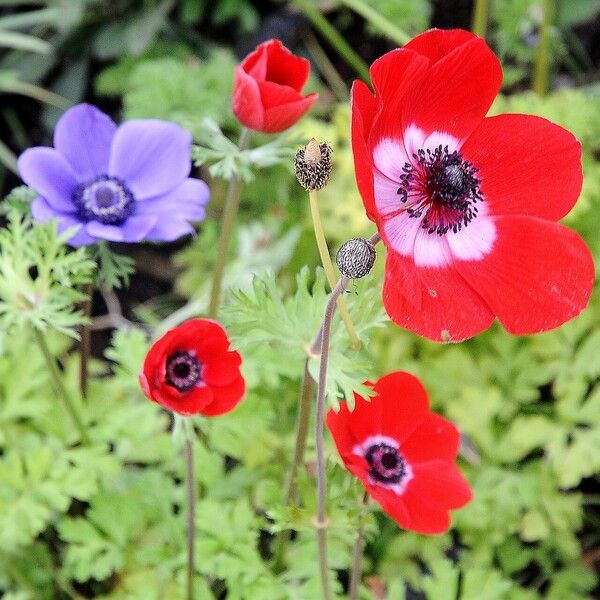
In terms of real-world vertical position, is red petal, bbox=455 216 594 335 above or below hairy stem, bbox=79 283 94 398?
below

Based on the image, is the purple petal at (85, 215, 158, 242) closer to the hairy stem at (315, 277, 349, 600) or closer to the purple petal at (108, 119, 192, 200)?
the purple petal at (108, 119, 192, 200)

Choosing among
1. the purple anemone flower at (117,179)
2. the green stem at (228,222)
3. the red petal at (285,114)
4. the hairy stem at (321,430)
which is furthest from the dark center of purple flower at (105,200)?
the hairy stem at (321,430)

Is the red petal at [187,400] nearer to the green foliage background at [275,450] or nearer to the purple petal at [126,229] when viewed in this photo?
the green foliage background at [275,450]

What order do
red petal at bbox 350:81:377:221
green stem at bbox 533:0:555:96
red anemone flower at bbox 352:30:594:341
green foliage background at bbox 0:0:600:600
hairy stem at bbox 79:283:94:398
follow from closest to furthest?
red petal at bbox 350:81:377:221 < red anemone flower at bbox 352:30:594:341 < green foliage background at bbox 0:0:600:600 < hairy stem at bbox 79:283:94:398 < green stem at bbox 533:0:555:96

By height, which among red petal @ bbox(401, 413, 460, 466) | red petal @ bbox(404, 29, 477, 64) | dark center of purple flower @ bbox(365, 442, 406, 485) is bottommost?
dark center of purple flower @ bbox(365, 442, 406, 485)

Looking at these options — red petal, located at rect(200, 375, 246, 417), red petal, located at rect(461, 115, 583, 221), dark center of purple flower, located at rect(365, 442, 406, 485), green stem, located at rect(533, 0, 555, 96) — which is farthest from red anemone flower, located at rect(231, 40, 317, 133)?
green stem, located at rect(533, 0, 555, 96)
